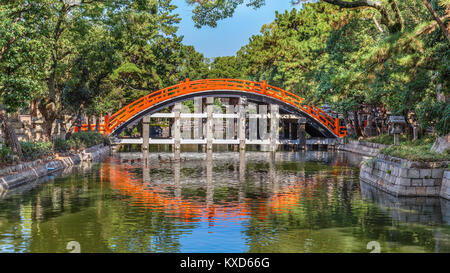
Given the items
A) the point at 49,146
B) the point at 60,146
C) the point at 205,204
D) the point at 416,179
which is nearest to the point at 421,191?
the point at 416,179

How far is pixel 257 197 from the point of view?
1752cm

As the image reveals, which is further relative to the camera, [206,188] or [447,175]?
[206,188]

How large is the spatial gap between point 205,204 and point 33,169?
9787 millimetres

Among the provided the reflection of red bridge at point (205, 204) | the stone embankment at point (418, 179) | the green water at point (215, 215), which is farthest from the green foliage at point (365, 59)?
the reflection of red bridge at point (205, 204)

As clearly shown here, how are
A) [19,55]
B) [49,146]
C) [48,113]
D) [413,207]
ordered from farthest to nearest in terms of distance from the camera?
[48,113], [49,146], [19,55], [413,207]

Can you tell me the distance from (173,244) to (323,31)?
118 ft

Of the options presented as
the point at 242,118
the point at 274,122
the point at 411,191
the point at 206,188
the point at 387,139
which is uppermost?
the point at 242,118

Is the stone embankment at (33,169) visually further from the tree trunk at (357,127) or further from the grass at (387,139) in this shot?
the tree trunk at (357,127)

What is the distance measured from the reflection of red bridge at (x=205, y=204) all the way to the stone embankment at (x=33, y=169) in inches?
138

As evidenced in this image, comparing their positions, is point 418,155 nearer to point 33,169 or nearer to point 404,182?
point 404,182

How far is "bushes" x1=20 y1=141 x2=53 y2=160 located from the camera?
77.9ft

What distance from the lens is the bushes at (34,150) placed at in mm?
23750

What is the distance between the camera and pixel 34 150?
24.5 m

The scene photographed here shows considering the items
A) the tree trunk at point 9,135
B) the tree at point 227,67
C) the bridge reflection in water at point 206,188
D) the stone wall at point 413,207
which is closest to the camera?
the stone wall at point 413,207
